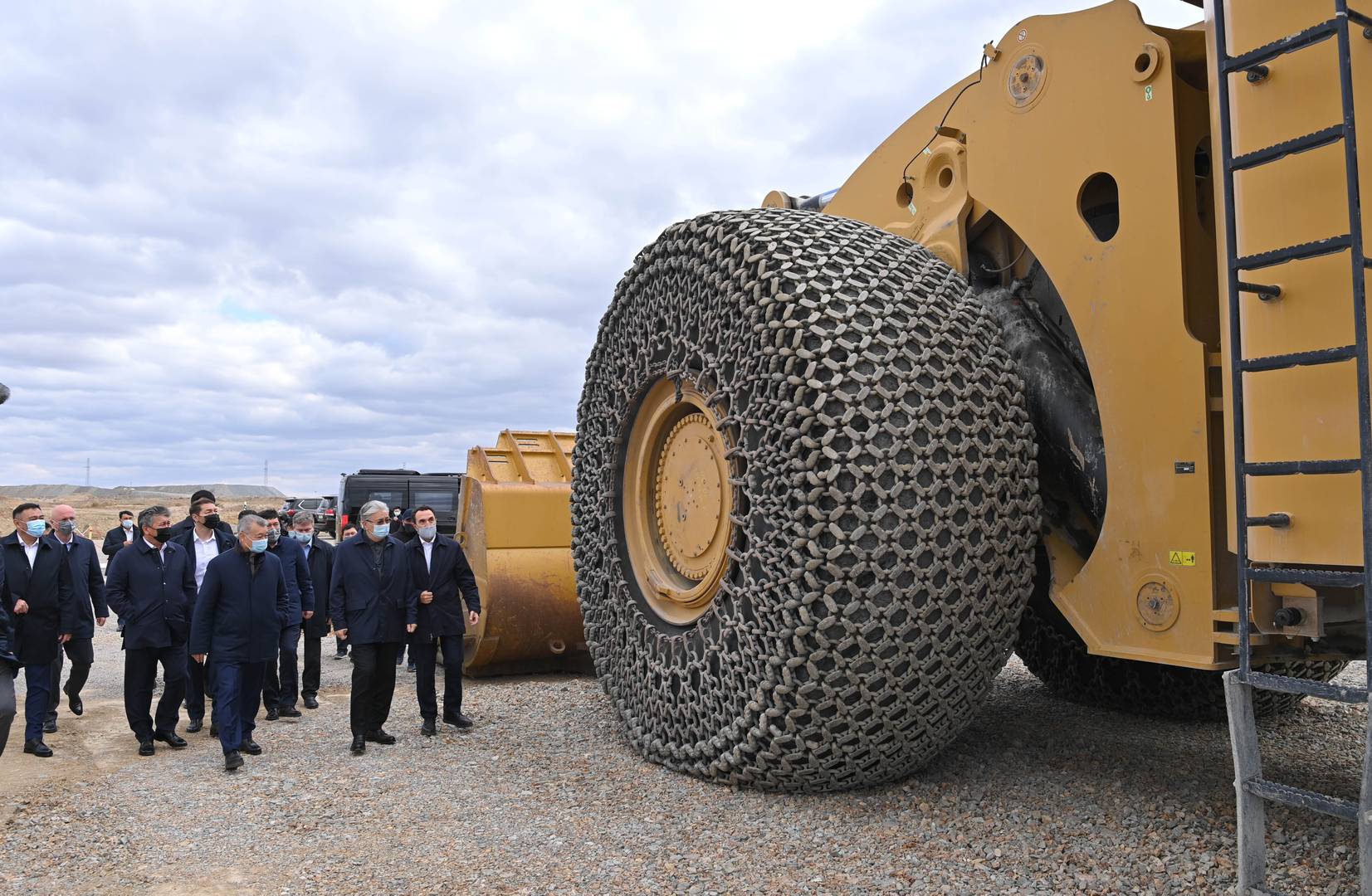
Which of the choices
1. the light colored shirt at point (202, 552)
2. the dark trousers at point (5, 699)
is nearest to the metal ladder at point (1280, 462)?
the dark trousers at point (5, 699)

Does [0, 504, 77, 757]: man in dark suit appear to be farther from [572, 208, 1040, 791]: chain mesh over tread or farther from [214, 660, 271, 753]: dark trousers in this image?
[572, 208, 1040, 791]: chain mesh over tread

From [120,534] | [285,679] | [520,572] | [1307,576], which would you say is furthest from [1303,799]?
[120,534]

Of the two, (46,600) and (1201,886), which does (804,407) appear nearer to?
(1201,886)

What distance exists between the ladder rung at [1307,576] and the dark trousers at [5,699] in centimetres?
470

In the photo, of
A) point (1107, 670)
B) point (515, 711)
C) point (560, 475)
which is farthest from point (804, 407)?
point (560, 475)

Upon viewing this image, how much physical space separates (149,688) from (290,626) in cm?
126

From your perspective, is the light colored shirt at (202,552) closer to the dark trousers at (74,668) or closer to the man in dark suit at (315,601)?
the man in dark suit at (315,601)

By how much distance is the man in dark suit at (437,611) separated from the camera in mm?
6863

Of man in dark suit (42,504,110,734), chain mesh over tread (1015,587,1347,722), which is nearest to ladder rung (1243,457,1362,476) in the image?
chain mesh over tread (1015,587,1347,722)

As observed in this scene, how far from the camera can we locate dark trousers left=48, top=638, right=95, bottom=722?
7.42 metres

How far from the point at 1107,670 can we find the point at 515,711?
12.4 ft

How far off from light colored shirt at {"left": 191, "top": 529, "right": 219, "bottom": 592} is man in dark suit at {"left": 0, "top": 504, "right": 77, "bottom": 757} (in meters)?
0.85

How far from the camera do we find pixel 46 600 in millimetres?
7281

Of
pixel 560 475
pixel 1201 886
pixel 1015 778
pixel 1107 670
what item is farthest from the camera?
pixel 560 475
